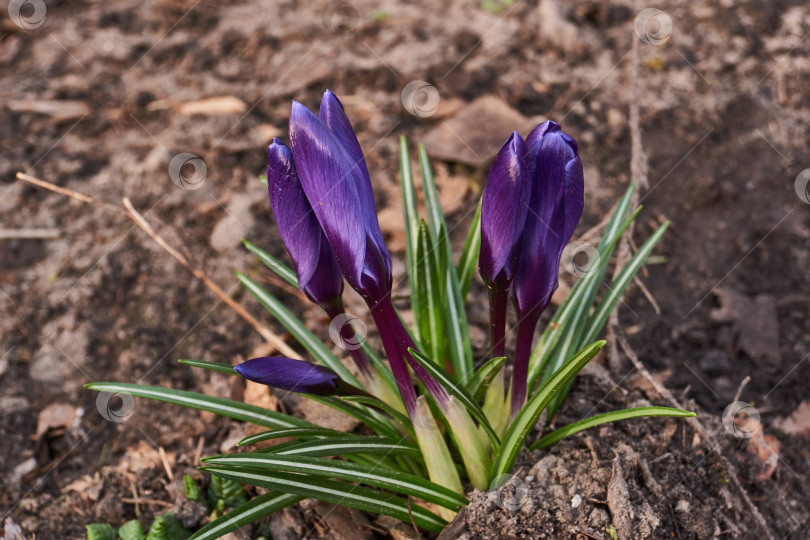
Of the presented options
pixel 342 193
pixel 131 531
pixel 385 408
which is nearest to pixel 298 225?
pixel 342 193

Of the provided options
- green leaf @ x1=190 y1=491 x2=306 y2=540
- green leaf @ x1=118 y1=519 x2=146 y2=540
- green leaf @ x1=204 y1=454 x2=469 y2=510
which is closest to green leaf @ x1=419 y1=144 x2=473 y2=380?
green leaf @ x1=204 y1=454 x2=469 y2=510

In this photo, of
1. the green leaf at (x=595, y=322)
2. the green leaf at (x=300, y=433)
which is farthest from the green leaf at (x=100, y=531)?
the green leaf at (x=595, y=322)

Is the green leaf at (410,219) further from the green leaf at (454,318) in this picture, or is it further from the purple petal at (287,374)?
the purple petal at (287,374)

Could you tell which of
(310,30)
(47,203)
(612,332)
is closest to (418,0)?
(310,30)

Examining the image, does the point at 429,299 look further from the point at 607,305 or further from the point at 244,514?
the point at 244,514

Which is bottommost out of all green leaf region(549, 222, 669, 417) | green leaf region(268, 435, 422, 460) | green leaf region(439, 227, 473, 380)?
green leaf region(268, 435, 422, 460)

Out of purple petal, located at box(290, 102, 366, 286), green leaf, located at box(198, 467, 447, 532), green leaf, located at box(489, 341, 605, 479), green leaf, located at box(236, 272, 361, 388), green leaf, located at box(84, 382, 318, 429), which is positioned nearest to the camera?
purple petal, located at box(290, 102, 366, 286)

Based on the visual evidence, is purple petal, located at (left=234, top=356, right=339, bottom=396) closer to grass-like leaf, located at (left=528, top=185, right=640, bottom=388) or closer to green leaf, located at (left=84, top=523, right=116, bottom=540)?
grass-like leaf, located at (left=528, top=185, right=640, bottom=388)
